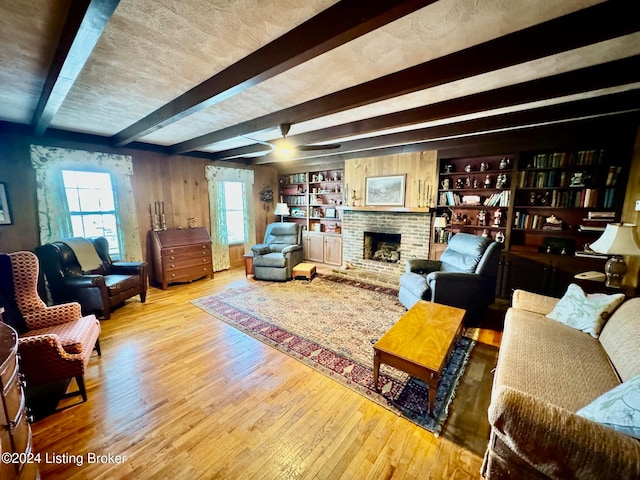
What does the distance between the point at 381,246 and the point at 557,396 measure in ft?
13.6

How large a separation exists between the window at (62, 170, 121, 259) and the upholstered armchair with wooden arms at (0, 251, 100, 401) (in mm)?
1945

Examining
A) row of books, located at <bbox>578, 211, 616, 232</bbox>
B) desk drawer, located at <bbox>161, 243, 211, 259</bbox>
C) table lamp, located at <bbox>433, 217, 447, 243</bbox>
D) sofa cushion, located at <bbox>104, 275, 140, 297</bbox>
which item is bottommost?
sofa cushion, located at <bbox>104, 275, 140, 297</bbox>

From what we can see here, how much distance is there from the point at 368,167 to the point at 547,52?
360cm

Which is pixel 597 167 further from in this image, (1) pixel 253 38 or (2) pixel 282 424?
(2) pixel 282 424

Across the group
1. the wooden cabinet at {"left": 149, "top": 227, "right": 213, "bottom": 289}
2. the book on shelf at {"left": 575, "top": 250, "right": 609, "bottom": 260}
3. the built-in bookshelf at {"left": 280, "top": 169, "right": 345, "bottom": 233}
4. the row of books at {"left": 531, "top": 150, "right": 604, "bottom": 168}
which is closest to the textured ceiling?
the row of books at {"left": 531, "top": 150, "right": 604, "bottom": 168}

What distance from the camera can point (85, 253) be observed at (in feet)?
11.2

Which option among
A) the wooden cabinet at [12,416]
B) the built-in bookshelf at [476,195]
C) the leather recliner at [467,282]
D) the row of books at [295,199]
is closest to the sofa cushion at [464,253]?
the leather recliner at [467,282]

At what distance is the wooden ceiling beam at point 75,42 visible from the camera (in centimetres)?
116

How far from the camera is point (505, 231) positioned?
386cm

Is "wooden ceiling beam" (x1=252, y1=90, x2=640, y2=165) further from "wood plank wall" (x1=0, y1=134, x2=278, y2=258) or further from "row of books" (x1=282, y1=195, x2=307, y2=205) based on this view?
"wood plank wall" (x1=0, y1=134, x2=278, y2=258)

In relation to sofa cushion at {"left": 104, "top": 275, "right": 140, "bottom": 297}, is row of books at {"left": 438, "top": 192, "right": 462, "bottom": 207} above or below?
above

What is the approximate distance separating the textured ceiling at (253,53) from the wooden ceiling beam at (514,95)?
1.6 inches

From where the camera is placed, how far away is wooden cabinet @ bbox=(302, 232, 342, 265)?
18.9ft

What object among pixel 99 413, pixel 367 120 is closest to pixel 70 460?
pixel 99 413
